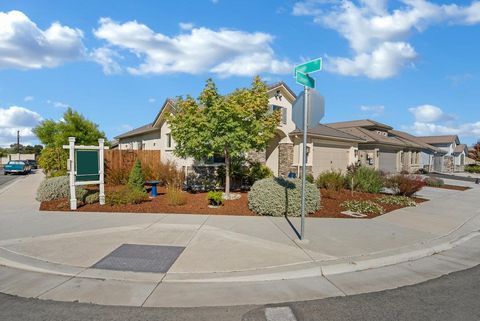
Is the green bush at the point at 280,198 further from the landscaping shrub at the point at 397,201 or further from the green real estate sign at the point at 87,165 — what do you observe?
the green real estate sign at the point at 87,165

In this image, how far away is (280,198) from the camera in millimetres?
9359

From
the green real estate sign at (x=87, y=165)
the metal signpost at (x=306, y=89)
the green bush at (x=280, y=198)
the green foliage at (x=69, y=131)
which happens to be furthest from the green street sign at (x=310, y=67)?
the green foliage at (x=69, y=131)

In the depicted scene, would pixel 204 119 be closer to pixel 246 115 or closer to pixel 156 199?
pixel 246 115

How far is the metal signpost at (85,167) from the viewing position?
33.0 feet

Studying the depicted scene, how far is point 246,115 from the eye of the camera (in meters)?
12.4

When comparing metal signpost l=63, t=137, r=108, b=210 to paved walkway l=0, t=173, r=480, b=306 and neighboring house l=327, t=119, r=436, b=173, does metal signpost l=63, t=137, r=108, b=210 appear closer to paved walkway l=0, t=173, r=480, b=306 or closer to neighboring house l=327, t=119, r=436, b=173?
paved walkway l=0, t=173, r=480, b=306

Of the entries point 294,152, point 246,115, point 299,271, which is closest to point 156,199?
point 246,115

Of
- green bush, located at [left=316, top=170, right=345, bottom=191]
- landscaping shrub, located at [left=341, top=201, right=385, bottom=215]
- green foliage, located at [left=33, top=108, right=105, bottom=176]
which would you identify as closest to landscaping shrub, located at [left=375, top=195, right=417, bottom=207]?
landscaping shrub, located at [left=341, top=201, right=385, bottom=215]

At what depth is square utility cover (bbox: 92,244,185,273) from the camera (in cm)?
507

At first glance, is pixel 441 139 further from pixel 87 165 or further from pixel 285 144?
pixel 87 165

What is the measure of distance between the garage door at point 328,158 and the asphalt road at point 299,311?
51.9 feet

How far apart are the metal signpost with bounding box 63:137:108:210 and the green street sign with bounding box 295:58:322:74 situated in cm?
745

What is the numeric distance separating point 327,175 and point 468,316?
11.5 meters

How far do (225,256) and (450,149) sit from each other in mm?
56589
